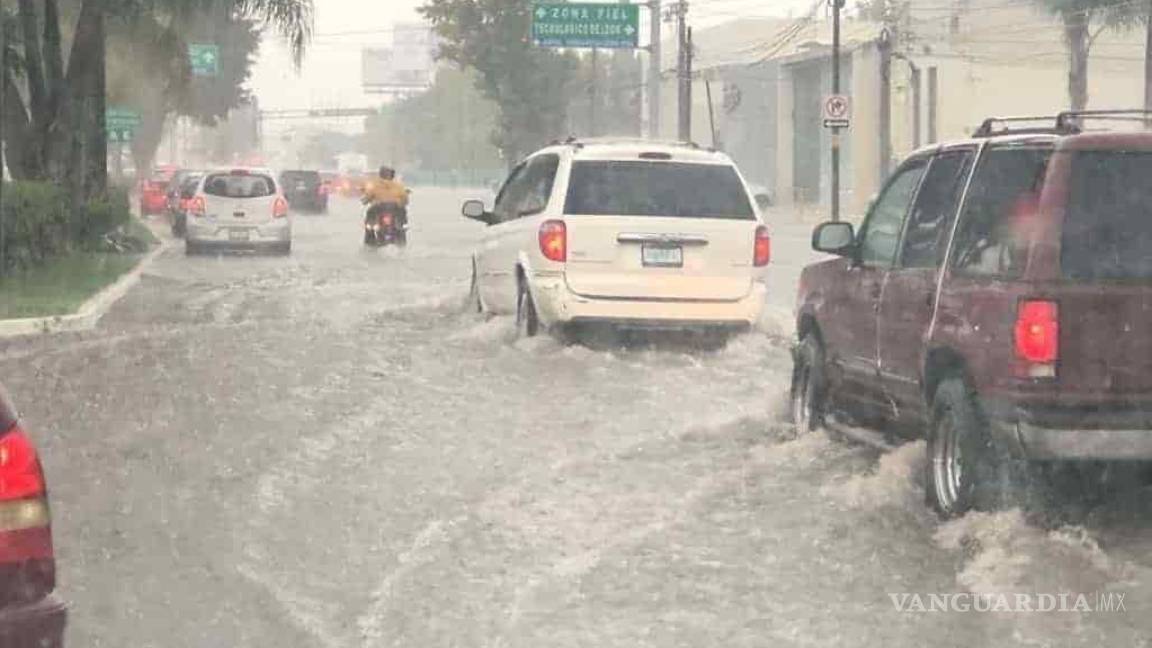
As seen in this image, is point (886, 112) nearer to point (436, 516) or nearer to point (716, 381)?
point (716, 381)

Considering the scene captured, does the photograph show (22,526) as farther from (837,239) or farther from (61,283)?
(61,283)

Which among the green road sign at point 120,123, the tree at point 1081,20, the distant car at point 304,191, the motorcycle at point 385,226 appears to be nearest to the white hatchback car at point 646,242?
the motorcycle at point 385,226

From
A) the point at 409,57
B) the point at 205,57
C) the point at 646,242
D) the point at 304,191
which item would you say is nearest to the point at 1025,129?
the point at 646,242

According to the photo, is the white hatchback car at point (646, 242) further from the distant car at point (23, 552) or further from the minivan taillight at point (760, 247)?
the distant car at point (23, 552)

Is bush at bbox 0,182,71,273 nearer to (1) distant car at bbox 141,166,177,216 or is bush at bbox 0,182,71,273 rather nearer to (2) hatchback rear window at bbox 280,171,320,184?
(1) distant car at bbox 141,166,177,216

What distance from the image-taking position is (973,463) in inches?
319

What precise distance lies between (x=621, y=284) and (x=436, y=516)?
625cm

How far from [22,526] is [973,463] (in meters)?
4.72

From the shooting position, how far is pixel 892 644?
6508 millimetres

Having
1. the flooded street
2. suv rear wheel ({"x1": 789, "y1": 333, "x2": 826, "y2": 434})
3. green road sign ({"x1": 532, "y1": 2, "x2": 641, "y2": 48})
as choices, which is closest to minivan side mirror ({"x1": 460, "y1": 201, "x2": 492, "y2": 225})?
the flooded street

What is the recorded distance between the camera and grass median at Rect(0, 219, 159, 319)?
18922 millimetres

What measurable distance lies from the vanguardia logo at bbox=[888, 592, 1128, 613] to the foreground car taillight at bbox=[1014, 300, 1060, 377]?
950 mm

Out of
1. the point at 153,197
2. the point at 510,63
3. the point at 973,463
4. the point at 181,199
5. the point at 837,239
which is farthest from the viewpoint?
the point at 510,63

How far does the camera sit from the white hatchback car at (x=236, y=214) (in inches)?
1280
